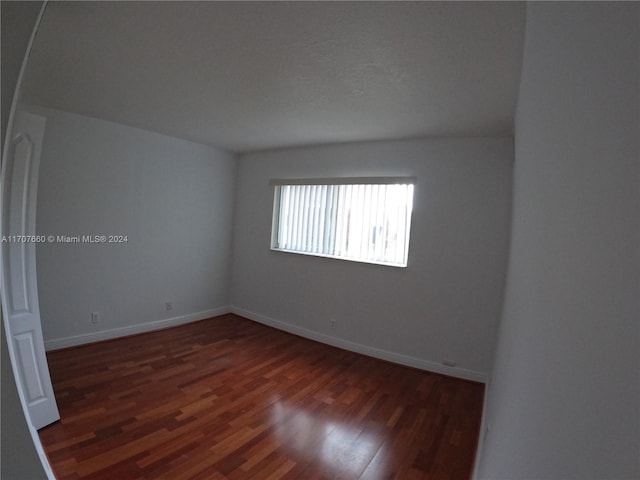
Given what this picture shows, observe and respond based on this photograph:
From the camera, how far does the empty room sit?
0.43m

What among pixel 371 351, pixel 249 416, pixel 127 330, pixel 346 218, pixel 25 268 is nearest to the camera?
pixel 25 268

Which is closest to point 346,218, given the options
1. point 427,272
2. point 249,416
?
point 427,272

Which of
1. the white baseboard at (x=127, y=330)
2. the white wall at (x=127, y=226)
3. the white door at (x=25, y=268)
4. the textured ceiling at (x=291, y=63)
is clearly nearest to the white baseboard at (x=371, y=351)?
the white baseboard at (x=127, y=330)

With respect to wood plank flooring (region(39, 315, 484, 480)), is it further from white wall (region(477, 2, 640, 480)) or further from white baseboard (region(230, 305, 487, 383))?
white wall (region(477, 2, 640, 480))

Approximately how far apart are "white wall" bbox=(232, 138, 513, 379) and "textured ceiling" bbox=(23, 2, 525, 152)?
0.39 metres

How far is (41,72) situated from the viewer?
2.13 metres

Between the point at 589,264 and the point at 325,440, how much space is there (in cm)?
216

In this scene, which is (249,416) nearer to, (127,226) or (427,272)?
(427,272)

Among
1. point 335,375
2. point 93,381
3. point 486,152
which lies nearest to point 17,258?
point 93,381

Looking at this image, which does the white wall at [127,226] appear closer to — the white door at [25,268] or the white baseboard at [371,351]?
the white baseboard at [371,351]

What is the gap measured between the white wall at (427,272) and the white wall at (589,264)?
248 centimetres

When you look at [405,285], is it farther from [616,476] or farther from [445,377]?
[616,476]

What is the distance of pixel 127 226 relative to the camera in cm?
355

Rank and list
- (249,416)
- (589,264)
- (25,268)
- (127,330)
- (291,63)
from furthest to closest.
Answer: (127,330)
(249,416)
(25,268)
(291,63)
(589,264)
